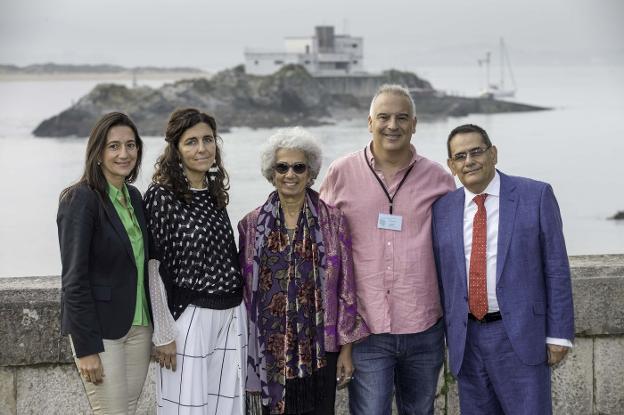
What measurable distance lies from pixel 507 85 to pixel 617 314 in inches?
6284

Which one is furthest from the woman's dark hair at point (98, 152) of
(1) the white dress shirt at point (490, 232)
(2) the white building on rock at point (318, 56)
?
(2) the white building on rock at point (318, 56)

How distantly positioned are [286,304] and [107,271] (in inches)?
27.2

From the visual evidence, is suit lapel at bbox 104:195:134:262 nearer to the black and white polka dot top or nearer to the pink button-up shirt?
the black and white polka dot top

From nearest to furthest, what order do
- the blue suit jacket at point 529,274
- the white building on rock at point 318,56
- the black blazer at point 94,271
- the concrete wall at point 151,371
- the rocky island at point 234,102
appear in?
the black blazer at point 94,271 → the blue suit jacket at point 529,274 → the concrete wall at point 151,371 → the rocky island at point 234,102 → the white building on rock at point 318,56

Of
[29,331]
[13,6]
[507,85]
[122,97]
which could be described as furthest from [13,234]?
[507,85]

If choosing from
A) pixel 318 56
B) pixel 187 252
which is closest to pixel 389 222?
pixel 187 252

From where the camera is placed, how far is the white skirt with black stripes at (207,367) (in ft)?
9.46

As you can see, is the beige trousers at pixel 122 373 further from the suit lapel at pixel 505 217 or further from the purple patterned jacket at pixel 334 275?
the suit lapel at pixel 505 217

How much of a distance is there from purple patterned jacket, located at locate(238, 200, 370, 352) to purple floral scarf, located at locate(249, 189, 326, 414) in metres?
0.03

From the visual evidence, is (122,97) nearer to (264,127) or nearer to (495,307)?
(264,127)

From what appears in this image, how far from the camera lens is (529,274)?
2.94m

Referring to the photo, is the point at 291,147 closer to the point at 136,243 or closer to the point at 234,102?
the point at 136,243

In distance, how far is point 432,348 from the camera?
3.20 m

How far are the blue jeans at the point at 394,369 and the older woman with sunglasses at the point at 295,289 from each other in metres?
0.13
